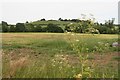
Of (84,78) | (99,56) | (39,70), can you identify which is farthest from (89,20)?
(99,56)

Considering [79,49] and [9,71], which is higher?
[79,49]

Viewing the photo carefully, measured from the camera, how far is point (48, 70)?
→ 762cm

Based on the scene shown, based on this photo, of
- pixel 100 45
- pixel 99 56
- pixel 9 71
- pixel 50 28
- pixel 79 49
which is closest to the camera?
pixel 79 49

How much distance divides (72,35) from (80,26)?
30 cm

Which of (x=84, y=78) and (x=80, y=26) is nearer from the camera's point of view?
(x=80, y=26)

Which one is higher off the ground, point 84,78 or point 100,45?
point 100,45

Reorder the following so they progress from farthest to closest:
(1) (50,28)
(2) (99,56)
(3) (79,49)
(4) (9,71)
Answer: (1) (50,28)
(2) (99,56)
(4) (9,71)
(3) (79,49)

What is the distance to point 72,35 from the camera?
6.39m

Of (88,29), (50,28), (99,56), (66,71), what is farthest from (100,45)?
(50,28)

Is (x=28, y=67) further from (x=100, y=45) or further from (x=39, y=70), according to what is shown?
(x=100, y=45)

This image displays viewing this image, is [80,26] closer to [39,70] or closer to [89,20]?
[89,20]

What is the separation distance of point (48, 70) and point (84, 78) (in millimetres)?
984

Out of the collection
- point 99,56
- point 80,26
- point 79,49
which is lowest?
point 99,56

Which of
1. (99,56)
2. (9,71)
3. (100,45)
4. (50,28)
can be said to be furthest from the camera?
(50,28)
